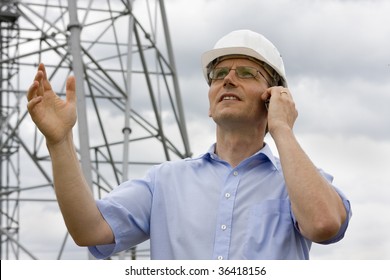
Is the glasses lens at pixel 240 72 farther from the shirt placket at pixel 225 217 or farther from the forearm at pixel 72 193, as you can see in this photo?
the forearm at pixel 72 193

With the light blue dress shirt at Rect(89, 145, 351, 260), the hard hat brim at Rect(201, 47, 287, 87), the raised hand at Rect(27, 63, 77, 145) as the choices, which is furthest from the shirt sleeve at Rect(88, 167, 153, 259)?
the hard hat brim at Rect(201, 47, 287, 87)

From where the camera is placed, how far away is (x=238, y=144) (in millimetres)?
3873

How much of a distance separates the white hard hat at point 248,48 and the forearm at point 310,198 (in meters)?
0.60

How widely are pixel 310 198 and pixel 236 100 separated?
651 millimetres

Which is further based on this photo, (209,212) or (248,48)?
(248,48)

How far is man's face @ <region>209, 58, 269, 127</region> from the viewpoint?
3.78m

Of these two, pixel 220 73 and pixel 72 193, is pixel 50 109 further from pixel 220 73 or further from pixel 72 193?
pixel 220 73

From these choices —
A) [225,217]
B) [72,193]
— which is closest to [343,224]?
[225,217]

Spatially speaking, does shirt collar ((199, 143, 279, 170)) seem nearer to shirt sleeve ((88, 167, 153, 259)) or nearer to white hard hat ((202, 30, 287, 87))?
shirt sleeve ((88, 167, 153, 259))

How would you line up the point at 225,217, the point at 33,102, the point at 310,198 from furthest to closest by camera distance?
the point at 225,217 < the point at 33,102 < the point at 310,198

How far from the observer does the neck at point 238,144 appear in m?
3.86

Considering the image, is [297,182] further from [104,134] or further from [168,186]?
[104,134]

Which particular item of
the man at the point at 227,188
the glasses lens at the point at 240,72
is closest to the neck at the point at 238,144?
the man at the point at 227,188
